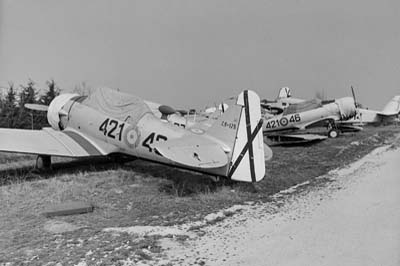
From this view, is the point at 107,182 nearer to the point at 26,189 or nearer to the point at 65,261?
the point at 26,189

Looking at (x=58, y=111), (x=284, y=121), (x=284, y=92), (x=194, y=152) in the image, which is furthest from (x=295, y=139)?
(x=284, y=92)

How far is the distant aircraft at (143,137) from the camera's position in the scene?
5.43m

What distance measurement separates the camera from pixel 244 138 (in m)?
5.59

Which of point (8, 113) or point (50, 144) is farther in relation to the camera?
point (8, 113)

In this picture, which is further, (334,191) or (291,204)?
(334,191)

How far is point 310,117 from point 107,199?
551 inches

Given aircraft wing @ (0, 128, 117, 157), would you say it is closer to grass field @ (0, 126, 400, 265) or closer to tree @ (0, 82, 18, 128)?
grass field @ (0, 126, 400, 265)

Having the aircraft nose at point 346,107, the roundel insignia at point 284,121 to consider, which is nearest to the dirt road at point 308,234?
the roundel insignia at point 284,121

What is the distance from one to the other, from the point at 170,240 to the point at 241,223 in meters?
1.10

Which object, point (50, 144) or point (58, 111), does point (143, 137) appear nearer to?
point (50, 144)

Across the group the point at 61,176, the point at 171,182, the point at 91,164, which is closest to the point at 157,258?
the point at 171,182

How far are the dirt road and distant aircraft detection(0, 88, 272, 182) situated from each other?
104 cm

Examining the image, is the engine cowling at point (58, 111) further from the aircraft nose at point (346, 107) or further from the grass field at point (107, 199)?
the aircraft nose at point (346, 107)

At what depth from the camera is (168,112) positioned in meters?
9.27
